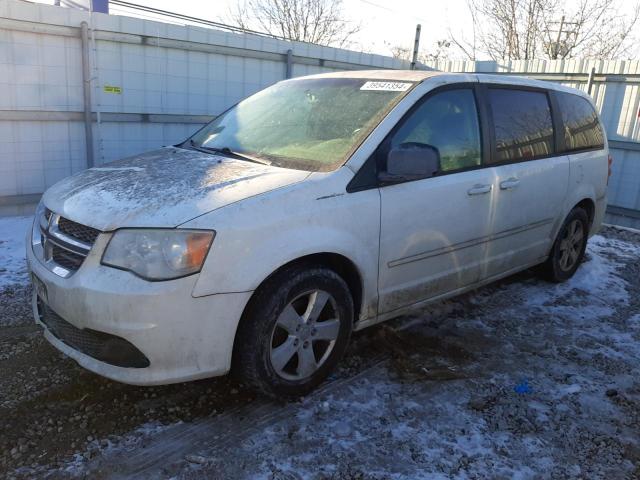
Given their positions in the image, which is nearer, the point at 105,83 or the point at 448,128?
the point at 448,128

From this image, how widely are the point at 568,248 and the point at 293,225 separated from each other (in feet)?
11.4

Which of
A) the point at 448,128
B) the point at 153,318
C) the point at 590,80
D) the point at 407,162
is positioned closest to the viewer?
the point at 153,318

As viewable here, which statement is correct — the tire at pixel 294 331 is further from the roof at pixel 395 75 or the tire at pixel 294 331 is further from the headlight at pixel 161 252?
the roof at pixel 395 75

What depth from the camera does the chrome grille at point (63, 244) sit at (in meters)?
2.64

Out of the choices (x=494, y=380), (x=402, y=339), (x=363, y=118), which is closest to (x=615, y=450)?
(x=494, y=380)

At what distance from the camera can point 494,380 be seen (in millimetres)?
3379

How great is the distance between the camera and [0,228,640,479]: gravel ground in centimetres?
253

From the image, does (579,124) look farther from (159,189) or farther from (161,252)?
(161,252)

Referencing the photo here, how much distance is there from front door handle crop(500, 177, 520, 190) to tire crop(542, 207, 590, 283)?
1112 mm

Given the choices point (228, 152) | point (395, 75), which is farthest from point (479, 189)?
point (228, 152)

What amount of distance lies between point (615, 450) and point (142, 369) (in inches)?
93.3

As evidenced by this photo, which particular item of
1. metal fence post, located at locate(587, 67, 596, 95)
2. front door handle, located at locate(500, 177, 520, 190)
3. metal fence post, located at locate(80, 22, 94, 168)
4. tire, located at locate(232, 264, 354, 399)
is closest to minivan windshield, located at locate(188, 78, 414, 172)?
tire, located at locate(232, 264, 354, 399)

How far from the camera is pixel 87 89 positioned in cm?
677

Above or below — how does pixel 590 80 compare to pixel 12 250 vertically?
above
